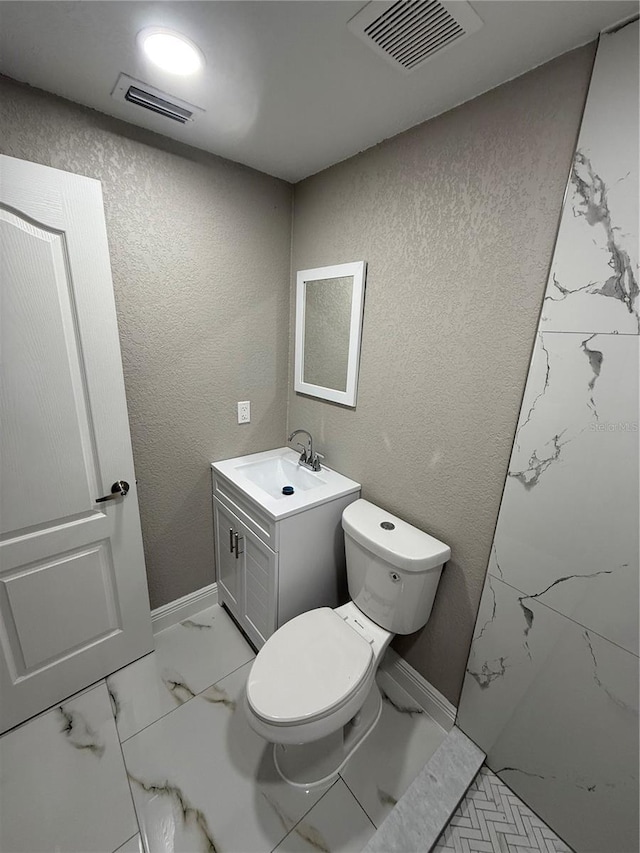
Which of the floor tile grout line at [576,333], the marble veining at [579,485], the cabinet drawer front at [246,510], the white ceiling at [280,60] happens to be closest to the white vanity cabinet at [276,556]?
the cabinet drawer front at [246,510]

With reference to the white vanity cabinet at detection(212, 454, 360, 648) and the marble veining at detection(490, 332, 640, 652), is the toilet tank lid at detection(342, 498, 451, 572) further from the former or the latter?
the marble veining at detection(490, 332, 640, 652)

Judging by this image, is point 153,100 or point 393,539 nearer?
point 153,100

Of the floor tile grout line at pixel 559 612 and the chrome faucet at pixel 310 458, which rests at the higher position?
the chrome faucet at pixel 310 458

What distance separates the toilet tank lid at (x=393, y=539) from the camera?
1.21 meters

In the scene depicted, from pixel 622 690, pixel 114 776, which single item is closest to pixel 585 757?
pixel 622 690

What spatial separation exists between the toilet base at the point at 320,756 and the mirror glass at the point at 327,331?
139cm

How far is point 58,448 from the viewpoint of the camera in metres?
1.24

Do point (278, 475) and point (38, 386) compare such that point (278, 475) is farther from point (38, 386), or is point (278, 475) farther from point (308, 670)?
point (38, 386)

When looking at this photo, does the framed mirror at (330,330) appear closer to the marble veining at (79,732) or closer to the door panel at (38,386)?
the door panel at (38,386)

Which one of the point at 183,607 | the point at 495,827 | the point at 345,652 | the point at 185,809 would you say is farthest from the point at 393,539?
the point at 183,607

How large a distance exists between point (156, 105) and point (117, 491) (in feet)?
4.53

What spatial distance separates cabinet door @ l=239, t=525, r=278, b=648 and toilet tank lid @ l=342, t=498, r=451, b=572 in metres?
0.35

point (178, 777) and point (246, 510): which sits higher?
point (246, 510)

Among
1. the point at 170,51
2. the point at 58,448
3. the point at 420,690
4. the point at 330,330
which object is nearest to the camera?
the point at 170,51
